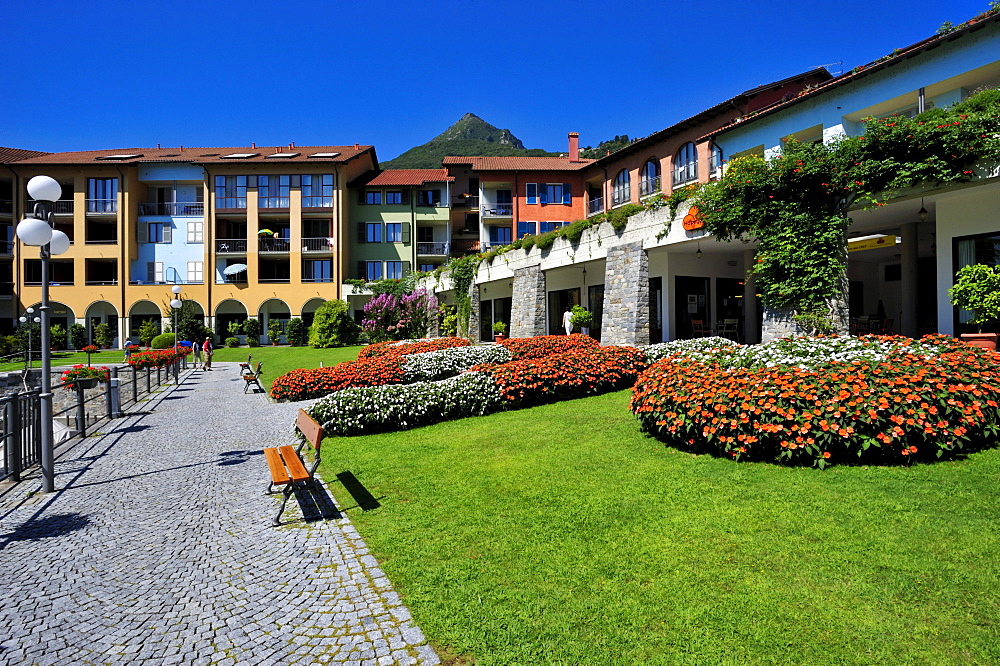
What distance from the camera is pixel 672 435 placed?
7062 millimetres

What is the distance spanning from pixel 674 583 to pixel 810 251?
10807mm

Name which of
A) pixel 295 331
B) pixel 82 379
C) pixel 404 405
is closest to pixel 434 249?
pixel 295 331

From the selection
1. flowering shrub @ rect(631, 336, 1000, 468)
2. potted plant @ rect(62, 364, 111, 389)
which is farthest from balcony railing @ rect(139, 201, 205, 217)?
flowering shrub @ rect(631, 336, 1000, 468)

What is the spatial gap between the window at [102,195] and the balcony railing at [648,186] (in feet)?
134

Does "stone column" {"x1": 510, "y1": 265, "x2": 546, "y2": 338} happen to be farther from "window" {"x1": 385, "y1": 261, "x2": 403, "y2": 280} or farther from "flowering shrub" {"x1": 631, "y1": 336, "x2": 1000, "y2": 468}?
"window" {"x1": 385, "y1": 261, "x2": 403, "y2": 280}

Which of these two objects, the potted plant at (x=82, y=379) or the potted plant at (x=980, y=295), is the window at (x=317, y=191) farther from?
the potted plant at (x=980, y=295)

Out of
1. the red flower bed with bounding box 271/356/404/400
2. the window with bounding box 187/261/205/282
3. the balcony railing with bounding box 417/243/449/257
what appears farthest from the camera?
the balcony railing with bounding box 417/243/449/257

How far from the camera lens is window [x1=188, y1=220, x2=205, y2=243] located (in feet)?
153

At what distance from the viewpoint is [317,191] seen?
155 feet

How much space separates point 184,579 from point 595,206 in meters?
41.1

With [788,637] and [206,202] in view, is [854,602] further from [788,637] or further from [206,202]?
[206,202]

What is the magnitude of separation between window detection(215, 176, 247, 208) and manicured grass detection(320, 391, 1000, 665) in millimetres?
46093

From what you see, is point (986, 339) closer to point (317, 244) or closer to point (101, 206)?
point (317, 244)

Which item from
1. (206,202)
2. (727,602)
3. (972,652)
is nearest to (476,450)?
(727,602)
